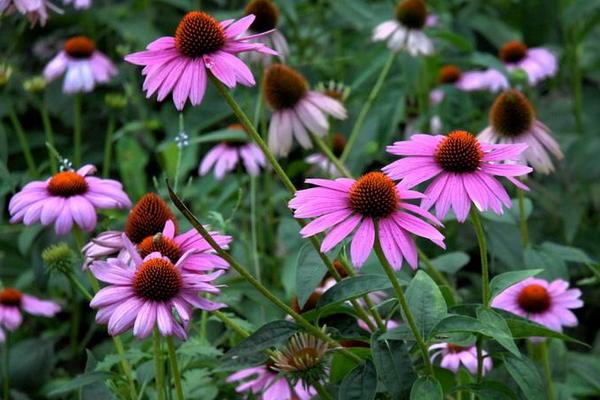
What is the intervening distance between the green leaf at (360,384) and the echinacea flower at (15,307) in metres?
0.81

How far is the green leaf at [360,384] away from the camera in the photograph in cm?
106

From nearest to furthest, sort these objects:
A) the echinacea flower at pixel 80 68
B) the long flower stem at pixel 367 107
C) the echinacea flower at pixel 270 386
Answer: the echinacea flower at pixel 270 386
the long flower stem at pixel 367 107
the echinacea flower at pixel 80 68

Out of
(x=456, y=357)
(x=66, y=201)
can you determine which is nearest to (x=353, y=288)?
(x=456, y=357)

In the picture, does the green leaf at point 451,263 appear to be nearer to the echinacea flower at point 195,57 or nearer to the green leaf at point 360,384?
the green leaf at point 360,384

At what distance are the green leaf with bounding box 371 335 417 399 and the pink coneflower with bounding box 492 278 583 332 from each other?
1.27ft

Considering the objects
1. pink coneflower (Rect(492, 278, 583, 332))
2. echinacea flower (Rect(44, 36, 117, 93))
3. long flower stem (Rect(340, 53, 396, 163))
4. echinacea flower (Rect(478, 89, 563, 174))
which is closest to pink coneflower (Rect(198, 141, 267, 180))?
long flower stem (Rect(340, 53, 396, 163))

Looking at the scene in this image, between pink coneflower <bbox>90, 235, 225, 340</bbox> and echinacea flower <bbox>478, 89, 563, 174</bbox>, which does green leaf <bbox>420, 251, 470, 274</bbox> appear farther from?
pink coneflower <bbox>90, 235, 225, 340</bbox>

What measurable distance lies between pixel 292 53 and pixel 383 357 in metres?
1.66

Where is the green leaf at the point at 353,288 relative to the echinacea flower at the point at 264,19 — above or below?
below

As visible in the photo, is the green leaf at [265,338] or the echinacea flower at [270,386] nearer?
the green leaf at [265,338]

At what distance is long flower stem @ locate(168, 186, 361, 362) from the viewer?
0.95 m

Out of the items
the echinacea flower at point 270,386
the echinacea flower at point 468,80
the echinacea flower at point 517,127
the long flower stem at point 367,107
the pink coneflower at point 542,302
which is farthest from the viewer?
the echinacea flower at point 468,80

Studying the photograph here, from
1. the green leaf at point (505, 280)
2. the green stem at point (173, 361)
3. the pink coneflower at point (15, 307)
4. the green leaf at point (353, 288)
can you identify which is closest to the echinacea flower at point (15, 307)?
the pink coneflower at point (15, 307)

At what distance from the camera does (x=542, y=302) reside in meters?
1.45
